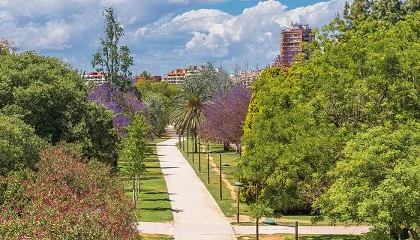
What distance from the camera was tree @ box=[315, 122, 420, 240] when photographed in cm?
1368

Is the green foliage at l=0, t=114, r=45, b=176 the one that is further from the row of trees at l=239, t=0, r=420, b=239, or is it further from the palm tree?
the palm tree

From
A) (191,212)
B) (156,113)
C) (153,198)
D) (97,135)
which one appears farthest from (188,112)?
(97,135)

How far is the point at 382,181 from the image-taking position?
14.4m

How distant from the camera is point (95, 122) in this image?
30297 mm

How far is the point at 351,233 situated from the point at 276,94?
24.2 ft

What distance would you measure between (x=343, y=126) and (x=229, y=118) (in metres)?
37.6

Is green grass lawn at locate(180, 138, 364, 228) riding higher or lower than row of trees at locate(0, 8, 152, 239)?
lower

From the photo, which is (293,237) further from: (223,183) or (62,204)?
(223,183)

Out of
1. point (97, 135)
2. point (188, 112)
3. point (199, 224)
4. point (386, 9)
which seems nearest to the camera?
point (199, 224)

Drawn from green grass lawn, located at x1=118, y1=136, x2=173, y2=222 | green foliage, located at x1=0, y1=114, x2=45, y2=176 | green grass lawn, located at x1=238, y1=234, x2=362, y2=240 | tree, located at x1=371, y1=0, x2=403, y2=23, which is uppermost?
tree, located at x1=371, y1=0, x2=403, y2=23

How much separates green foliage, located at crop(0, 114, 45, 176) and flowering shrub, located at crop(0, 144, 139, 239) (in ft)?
1.78

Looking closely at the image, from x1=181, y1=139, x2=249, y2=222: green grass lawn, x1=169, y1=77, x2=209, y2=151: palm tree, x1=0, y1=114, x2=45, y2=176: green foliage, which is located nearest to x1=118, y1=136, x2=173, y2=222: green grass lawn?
x1=181, y1=139, x2=249, y2=222: green grass lawn

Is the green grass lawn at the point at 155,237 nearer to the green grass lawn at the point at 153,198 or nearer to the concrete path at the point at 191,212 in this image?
the concrete path at the point at 191,212

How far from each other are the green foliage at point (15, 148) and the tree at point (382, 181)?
10.7 m
